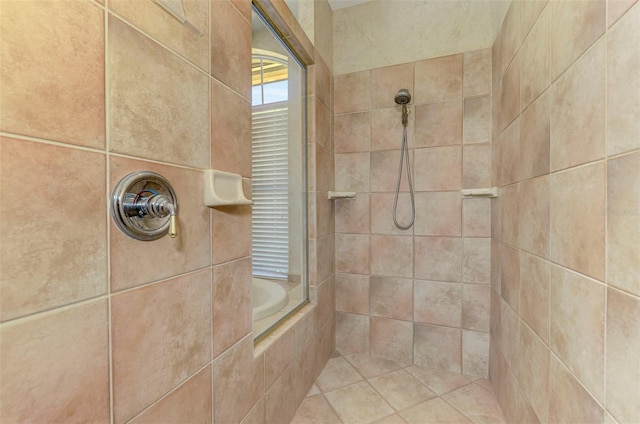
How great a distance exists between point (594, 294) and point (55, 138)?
1.23 metres

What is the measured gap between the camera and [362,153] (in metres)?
1.93

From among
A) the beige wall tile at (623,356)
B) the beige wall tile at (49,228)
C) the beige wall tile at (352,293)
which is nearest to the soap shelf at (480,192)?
the beige wall tile at (352,293)

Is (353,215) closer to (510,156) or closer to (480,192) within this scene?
(480,192)

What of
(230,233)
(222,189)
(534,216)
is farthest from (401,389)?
(222,189)

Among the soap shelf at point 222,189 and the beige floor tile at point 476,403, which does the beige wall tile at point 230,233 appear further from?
the beige floor tile at point 476,403

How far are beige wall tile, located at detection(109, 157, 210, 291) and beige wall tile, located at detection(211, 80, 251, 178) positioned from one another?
129mm

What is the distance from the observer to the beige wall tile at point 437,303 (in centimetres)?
176

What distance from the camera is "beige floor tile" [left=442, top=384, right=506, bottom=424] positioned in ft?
4.61

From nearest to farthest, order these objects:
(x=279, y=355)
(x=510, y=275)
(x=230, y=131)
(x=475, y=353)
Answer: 1. (x=230, y=131)
2. (x=279, y=355)
3. (x=510, y=275)
4. (x=475, y=353)

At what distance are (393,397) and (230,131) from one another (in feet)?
5.33

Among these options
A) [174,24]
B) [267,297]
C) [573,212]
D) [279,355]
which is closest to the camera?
[174,24]

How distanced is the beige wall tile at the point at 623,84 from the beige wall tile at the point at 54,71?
43.1 inches

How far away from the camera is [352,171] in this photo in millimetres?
1961

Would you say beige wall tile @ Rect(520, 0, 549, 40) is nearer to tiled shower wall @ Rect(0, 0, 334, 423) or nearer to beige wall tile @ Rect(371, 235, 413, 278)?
tiled shower wall @ Rect(0, 0, 334, 423)
